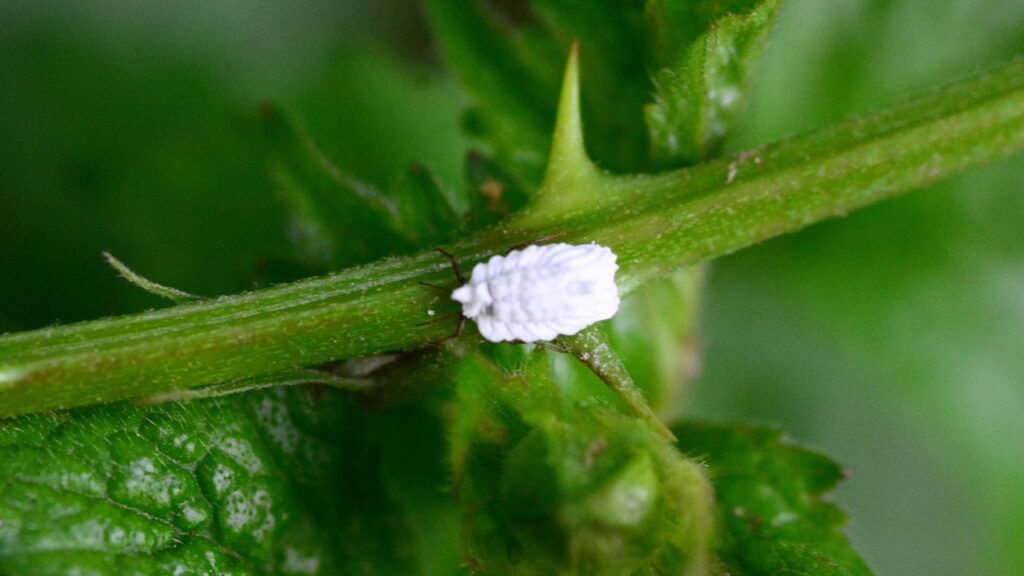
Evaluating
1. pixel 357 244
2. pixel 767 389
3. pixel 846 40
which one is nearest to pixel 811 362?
pixel 767 389

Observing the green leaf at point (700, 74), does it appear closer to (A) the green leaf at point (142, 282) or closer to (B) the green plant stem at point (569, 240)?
(B) the green plant stem at point (569, 240)

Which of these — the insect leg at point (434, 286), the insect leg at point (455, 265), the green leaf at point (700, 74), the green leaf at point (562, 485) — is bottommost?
the green leaf at point (562, 485)

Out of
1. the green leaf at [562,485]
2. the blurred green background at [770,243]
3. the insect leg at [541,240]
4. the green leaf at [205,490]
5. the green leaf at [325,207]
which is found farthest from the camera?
the blurred green background at [770,243]

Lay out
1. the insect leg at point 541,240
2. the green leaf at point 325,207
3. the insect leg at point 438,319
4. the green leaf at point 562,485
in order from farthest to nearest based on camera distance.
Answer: the green leaf at point 325,207 → the insect leg at point 541,240 → the insect leg at point 438,319 → the green leaf at point 562,485

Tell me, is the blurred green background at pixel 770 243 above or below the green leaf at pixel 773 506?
above

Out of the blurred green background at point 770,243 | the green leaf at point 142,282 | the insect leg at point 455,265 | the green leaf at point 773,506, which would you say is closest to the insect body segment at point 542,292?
the insect leg at point 455,265
